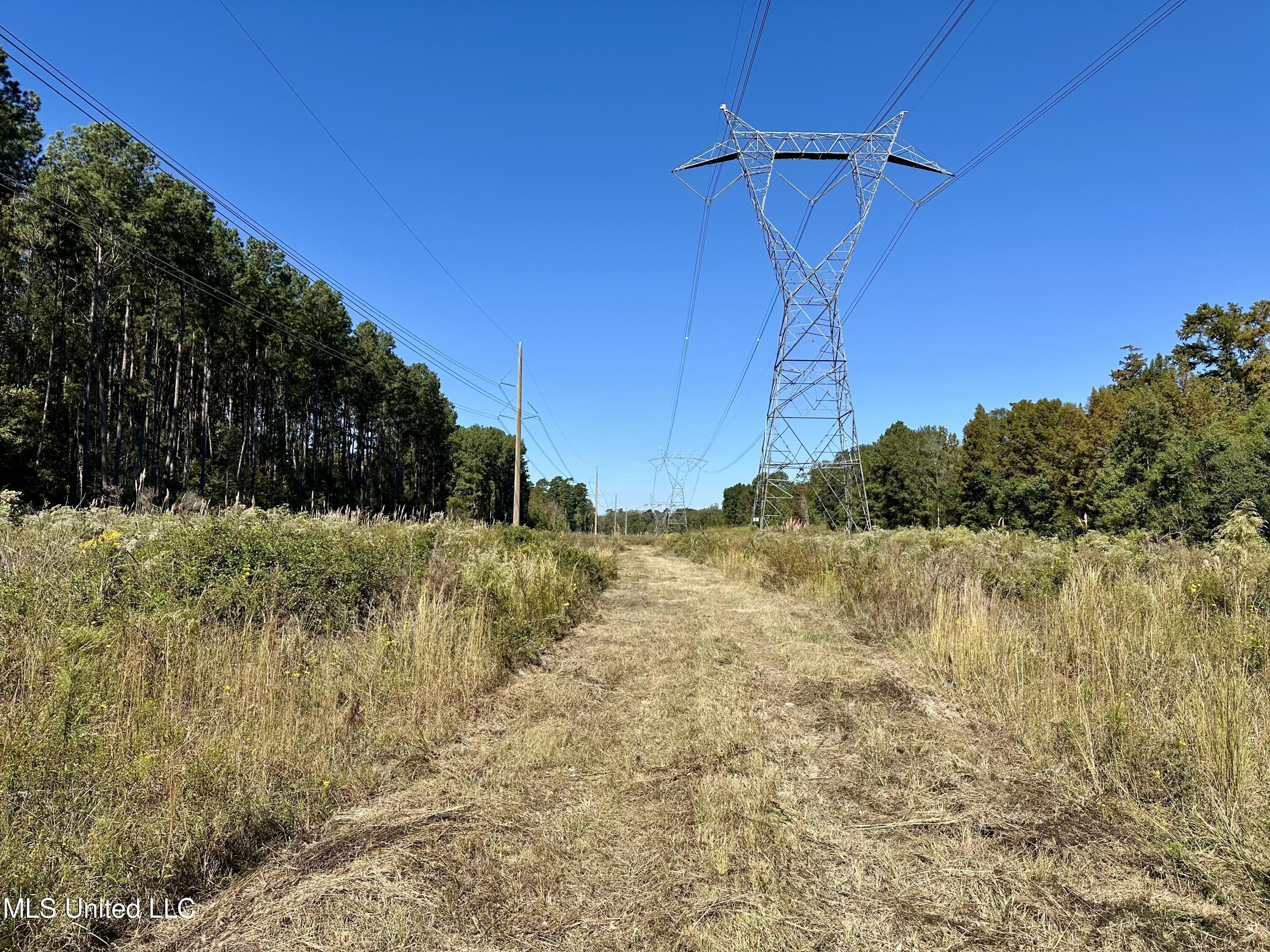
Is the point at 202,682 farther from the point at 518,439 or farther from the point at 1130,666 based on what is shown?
the point at 518,439

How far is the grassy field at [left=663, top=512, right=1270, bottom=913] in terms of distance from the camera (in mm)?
2629

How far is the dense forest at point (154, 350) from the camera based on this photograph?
18891mm

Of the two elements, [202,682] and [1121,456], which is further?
Answer: [1121,456]

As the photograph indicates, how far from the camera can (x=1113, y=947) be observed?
76.2 inches

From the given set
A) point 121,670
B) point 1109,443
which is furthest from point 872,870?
point 1109,443

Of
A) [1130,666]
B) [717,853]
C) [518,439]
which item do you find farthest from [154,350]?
[1130,666]

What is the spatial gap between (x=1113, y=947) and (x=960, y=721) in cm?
249

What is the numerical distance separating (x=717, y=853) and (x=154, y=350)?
36.3 m

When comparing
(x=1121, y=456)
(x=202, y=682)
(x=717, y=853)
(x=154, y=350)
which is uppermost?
(x=154, y=350)

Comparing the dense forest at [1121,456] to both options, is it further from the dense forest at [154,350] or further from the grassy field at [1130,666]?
the dense forest at [154,350]

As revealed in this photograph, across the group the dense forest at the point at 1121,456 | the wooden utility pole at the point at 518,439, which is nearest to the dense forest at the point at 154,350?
the wooden utility pole at the point at 518,439

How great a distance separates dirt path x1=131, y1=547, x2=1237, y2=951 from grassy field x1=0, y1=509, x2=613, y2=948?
34cm

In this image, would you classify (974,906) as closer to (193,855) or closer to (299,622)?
(193,855)

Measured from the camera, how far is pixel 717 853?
258cm
